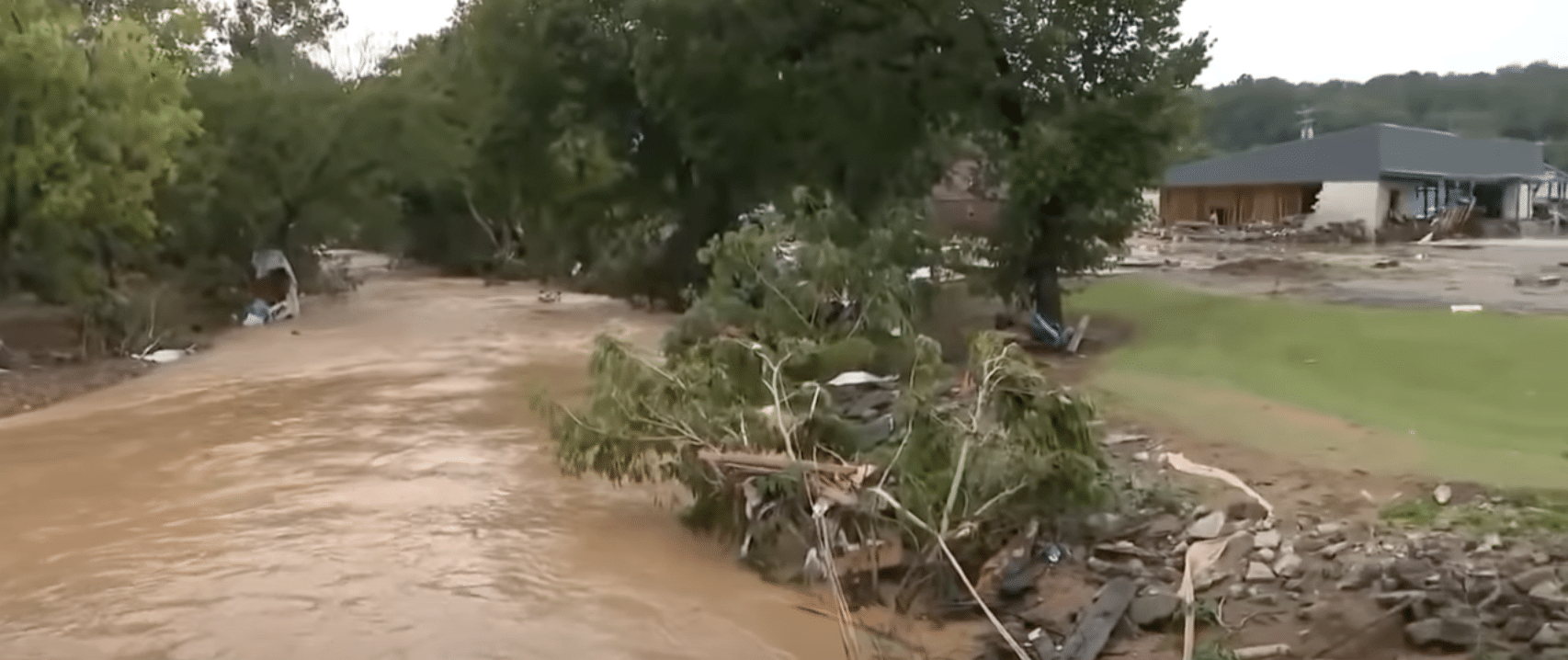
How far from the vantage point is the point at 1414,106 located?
54.6m

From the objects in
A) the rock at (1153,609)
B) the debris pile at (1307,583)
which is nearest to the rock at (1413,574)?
the debris pile at (1307,583)

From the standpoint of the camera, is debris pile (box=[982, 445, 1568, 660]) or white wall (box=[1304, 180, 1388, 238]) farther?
white wall (box=[1304, 180, 1388, 238])

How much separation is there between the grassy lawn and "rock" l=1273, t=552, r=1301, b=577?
200 centimetres

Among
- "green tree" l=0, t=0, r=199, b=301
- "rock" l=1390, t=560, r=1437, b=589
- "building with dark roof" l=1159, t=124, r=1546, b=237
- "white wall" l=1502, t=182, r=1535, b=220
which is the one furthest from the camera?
"white wall" l=1502, t=182, r=1535, b=220

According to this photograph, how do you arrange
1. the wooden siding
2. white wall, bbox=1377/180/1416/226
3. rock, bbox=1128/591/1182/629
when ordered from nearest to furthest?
rock, bbox=1128/591/1182/629 → white wall, bbox=1377/180/1416/226 → the wooden siding

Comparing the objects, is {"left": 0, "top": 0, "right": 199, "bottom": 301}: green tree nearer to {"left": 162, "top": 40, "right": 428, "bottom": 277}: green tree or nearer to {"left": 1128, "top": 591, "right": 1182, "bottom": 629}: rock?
{"left": 162, "top": 40, "right": 428, "bottom": 277}: green tree

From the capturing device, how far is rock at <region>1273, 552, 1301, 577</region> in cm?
803

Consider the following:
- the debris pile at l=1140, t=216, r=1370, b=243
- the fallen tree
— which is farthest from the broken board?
the debris pile at l=1140, t=216, r=1370, b=243

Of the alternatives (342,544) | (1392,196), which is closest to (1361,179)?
(1392,196)

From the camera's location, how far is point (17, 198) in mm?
18969

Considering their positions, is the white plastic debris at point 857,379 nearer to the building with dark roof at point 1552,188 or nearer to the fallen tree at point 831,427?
the fallen tree at point 831,427

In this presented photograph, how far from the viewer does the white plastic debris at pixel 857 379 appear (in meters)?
11.8

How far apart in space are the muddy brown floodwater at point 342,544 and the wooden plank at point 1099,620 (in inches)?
59.0

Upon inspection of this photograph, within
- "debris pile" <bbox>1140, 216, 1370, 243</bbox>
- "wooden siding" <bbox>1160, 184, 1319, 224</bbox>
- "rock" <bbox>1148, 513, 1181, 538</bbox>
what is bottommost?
"rock" <bbox>1148, 513, 1181, 538</bbox>
